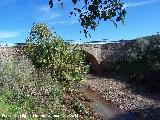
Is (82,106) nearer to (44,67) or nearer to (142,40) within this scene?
(44,67)

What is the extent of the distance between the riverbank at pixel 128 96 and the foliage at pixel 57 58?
2583 millimetres

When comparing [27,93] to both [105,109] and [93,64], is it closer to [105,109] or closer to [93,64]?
[105,109]

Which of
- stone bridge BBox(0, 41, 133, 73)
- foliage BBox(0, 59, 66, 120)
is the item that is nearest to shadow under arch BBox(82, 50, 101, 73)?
stone bridge BBox(0, 41, 133, 73)

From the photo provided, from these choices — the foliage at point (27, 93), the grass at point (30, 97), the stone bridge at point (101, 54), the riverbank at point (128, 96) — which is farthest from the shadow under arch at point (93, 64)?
the foliage at point (27, 93)

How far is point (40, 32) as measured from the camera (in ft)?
91.6

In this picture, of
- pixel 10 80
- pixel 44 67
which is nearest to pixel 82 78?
pixel 44 67

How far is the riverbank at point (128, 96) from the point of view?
24.2m

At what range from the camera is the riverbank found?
2417cm

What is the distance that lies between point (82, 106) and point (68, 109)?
131cm

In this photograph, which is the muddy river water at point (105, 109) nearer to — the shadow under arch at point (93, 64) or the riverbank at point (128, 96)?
the riverbank at point (128, 96)

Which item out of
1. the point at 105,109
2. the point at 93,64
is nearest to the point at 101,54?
the point at 93,64

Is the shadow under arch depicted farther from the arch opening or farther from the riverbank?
the riverbank

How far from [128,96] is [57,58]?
17.3 ft

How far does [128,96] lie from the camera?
Answer: 90.4 feet
